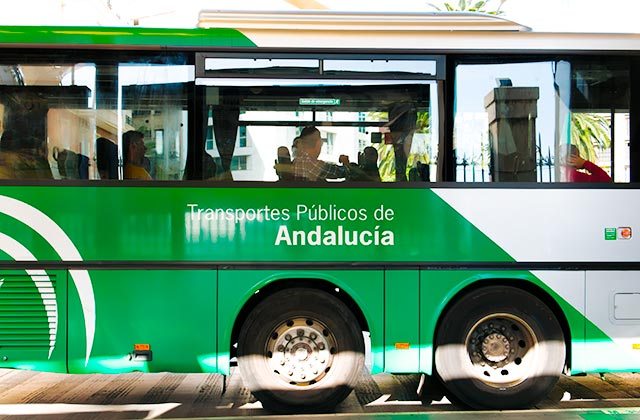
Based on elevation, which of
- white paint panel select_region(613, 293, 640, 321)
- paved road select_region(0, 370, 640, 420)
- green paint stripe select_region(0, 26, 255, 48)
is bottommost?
paved road select_region(0, 370, 640, 420)

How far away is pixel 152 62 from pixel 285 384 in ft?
9.87

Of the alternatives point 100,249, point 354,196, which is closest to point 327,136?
point 354,196

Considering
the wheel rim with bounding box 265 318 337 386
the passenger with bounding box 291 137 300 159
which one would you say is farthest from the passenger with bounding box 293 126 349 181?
the wheel rim with bounding box 265 318 337 386

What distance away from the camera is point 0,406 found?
224 inches

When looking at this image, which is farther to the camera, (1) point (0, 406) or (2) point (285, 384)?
(1) point (0, 406)

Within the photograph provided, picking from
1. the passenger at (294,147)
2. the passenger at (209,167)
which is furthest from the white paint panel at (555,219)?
the passenger at (209,167)

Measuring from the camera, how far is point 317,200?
5219 mm

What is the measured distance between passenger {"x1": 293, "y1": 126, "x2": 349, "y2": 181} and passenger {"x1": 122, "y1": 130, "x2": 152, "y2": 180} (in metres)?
1.28

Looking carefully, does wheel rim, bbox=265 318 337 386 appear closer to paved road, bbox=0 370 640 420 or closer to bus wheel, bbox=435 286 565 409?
paved road, bbox=0 370 640 420

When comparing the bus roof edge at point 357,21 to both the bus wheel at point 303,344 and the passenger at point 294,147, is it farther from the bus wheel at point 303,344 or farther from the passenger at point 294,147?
the bus wheel at point 303,344

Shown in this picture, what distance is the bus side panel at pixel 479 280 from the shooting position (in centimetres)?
526

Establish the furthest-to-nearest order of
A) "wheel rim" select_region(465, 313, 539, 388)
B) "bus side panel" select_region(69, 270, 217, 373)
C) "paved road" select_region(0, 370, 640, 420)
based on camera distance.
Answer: "paved road" select_region(0, 370, 640, 420) < "wheel rim" select_region(465, 313, 539, 388) < "bus side panel" select_region(69, 270, 217, 373)

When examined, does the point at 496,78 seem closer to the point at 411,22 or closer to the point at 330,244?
the point at 411,22

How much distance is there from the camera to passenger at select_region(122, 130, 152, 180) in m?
5.22
